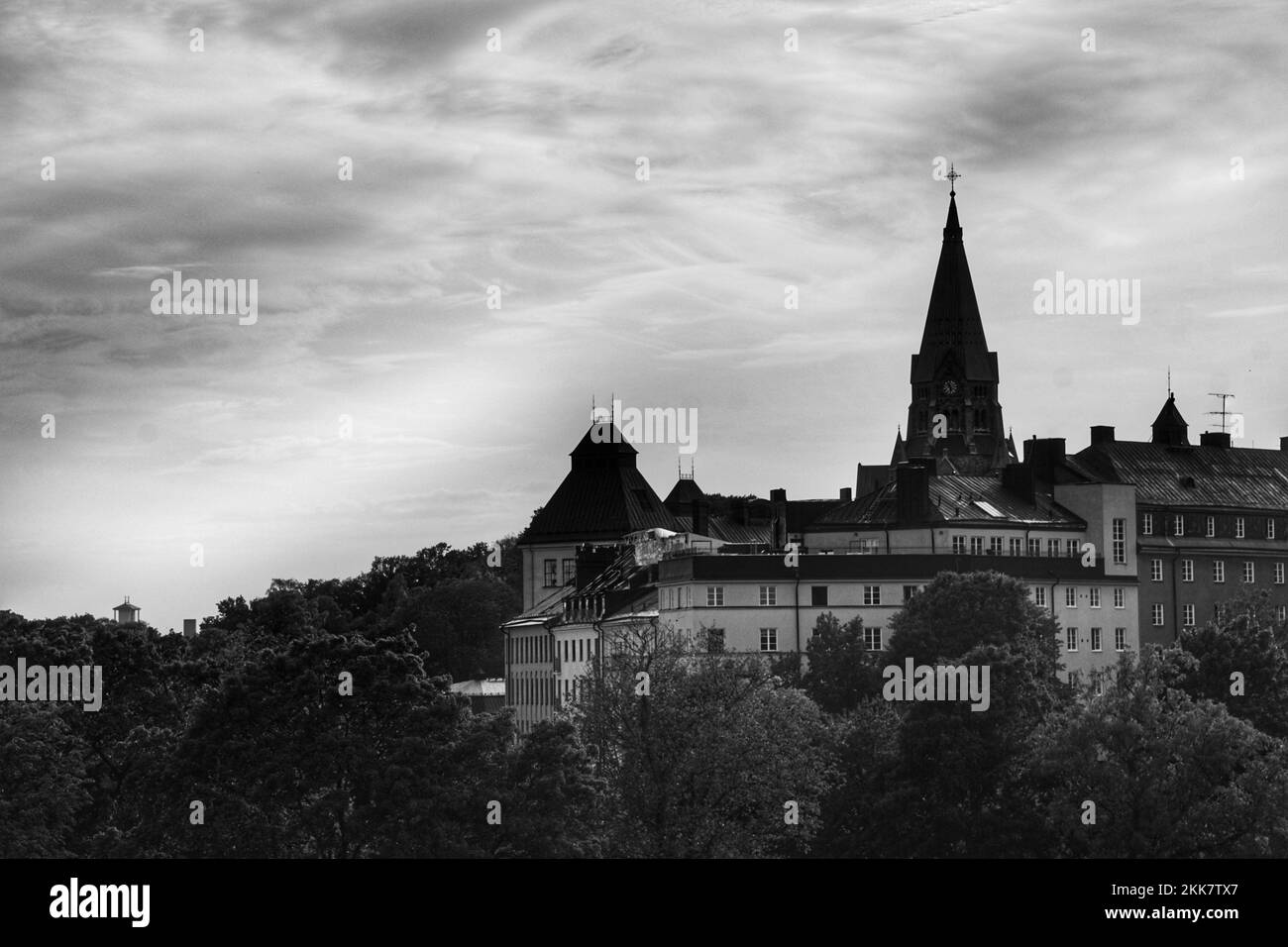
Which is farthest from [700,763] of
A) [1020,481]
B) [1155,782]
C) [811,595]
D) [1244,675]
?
[1020,481]

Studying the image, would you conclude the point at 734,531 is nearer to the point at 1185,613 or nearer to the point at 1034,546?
the point at 1034,546

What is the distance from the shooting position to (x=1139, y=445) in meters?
164

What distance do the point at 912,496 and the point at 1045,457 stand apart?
12.7 meters

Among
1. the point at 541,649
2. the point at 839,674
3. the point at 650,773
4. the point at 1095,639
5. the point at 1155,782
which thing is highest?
the point at 541,649

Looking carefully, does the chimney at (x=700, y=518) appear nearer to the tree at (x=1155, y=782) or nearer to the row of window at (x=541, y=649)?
the row of window at (x=541, y=649)

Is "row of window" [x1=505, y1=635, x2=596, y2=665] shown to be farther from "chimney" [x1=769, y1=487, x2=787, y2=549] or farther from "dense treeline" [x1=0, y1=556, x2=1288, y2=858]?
"dense treeline" [x1=0, y1=556, x2=1288, y2=858]

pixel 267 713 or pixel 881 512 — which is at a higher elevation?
pixel 881 512

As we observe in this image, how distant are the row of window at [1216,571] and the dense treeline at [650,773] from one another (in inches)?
1774

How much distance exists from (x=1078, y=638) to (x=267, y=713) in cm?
6184

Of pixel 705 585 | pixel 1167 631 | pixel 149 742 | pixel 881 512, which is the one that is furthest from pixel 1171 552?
pixel 149 742

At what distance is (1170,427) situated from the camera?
17325 centimetres
